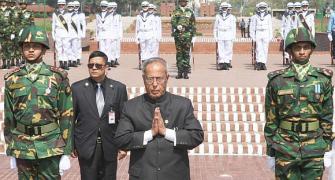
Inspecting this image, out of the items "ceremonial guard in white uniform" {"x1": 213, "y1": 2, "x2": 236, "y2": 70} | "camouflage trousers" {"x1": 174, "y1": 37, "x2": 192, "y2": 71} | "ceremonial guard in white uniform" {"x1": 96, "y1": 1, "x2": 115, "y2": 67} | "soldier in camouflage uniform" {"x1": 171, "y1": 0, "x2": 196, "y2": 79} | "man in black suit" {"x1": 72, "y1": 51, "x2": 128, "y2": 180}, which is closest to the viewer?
"man in black suit" {"x1": 72, "y1": 51, "x2": 128, "y2": 180}

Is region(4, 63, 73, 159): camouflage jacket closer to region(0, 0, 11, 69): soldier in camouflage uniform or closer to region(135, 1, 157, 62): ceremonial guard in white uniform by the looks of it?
region(135, 1, 157, 62): ceremonial guard in white uniform

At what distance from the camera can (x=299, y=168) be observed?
443 centimetres

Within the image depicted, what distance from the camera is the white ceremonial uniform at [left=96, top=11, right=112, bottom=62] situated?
15.0 meters

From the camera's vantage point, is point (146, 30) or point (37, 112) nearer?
point (37, 112)

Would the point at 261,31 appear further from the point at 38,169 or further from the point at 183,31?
the point at 38,169

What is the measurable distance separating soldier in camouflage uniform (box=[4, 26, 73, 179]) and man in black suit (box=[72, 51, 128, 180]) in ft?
1.70

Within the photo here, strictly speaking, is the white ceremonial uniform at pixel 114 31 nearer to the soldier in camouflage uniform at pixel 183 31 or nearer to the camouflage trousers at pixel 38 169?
the soldier in camouflage uniform at pixel 183 31

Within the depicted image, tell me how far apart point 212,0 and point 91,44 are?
112 feet

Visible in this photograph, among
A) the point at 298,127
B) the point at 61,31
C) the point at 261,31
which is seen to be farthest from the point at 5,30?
the point at 298,127

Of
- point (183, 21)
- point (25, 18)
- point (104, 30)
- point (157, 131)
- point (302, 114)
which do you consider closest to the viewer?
point (157, 131)

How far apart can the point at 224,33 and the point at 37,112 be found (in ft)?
34.0

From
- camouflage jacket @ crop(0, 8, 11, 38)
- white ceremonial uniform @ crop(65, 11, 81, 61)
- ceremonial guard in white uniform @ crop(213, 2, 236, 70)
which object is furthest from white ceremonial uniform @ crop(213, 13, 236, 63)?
camouflage jacket @ crop(0, 8, 11, 38)

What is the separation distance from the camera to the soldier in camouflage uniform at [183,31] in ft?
39.1

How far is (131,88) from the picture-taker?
→ 35.2 feet
